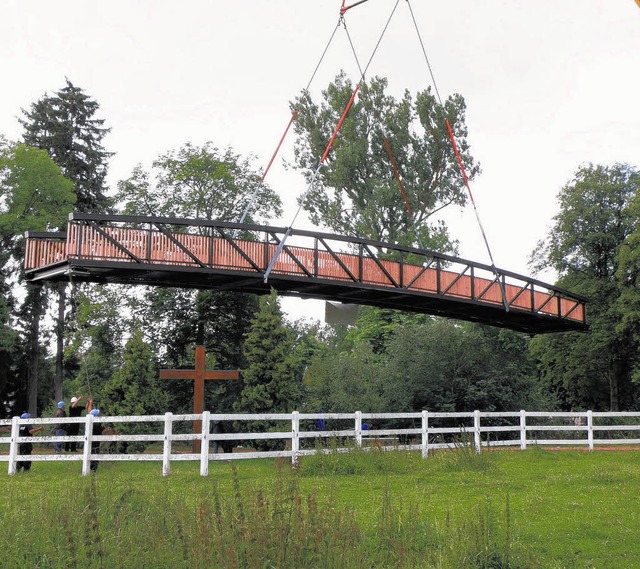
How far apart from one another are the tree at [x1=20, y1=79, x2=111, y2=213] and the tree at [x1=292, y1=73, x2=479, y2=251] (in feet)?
43.4

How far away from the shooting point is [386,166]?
4619 cm

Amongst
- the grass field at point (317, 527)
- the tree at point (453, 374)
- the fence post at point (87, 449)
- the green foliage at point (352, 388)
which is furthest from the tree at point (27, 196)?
the grass field at point (317, 527)

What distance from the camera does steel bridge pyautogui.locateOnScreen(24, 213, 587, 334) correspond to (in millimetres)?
20188

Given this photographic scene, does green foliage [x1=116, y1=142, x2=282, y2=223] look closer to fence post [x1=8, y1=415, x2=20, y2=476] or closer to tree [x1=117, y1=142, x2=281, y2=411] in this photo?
tree [x1=117, y1=142, x2=281, y2=411]

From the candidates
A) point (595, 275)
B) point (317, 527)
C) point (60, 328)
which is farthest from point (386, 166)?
point (317, 527)

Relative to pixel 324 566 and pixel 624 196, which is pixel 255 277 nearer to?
pixel 324 566

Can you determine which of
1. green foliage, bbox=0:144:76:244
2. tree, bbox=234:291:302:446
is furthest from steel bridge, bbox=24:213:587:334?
green foliage, bbox=0:144:76:244

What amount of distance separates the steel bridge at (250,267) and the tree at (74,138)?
26.5m

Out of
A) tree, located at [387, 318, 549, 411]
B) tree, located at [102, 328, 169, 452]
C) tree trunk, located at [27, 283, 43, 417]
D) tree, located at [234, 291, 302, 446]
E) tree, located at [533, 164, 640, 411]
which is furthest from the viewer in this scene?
tree trunk, located at [27, 283, 43, 417]

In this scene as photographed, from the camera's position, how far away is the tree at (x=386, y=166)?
4497 cm

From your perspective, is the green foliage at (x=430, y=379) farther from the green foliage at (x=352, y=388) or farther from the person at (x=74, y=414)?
the person at (x=74, y=414)

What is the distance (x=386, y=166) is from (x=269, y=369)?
80.8 ft

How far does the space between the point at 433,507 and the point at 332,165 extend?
38110mm

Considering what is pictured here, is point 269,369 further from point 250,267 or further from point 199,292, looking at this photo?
point 199,292
